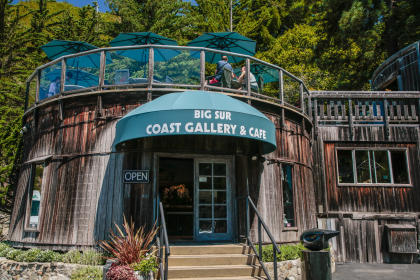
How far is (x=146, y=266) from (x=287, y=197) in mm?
5462

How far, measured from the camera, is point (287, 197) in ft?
37.0

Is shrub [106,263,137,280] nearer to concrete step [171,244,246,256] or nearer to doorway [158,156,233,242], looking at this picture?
concrete step [171,244,246,256]

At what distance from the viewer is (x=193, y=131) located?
7.73 meters

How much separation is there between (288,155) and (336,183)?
11.3ft

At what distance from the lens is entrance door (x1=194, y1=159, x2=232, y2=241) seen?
9.88 meters

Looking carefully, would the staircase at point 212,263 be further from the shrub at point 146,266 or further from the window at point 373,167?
the window at point 373,167

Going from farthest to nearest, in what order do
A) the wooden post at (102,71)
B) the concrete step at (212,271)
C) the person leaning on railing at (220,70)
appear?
the person leaning on railing at (220,70)
the wooden post at (102,71)
the concrete step at (212,271)

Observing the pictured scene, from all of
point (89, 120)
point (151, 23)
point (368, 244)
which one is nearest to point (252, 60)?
point (89, 120)

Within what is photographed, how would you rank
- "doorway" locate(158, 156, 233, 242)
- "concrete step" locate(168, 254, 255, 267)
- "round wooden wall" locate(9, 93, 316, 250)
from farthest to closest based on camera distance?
"doorway" locate(158, 156, 233, 242) → "round wooden wall" locate(9, 93, 316, 250) → "concrete step" locate(168, 254, 255, 267)

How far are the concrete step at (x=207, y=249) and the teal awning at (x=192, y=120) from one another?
2.84 m

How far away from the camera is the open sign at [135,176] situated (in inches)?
360

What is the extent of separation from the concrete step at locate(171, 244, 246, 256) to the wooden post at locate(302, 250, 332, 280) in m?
2.96

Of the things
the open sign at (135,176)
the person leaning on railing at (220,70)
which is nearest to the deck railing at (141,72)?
the person leaning on railing at (220,70)

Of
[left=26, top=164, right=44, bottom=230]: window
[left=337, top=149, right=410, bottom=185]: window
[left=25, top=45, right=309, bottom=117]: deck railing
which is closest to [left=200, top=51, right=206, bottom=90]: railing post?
[left=25, top=45, right=309, bottom=117]: deck railing
